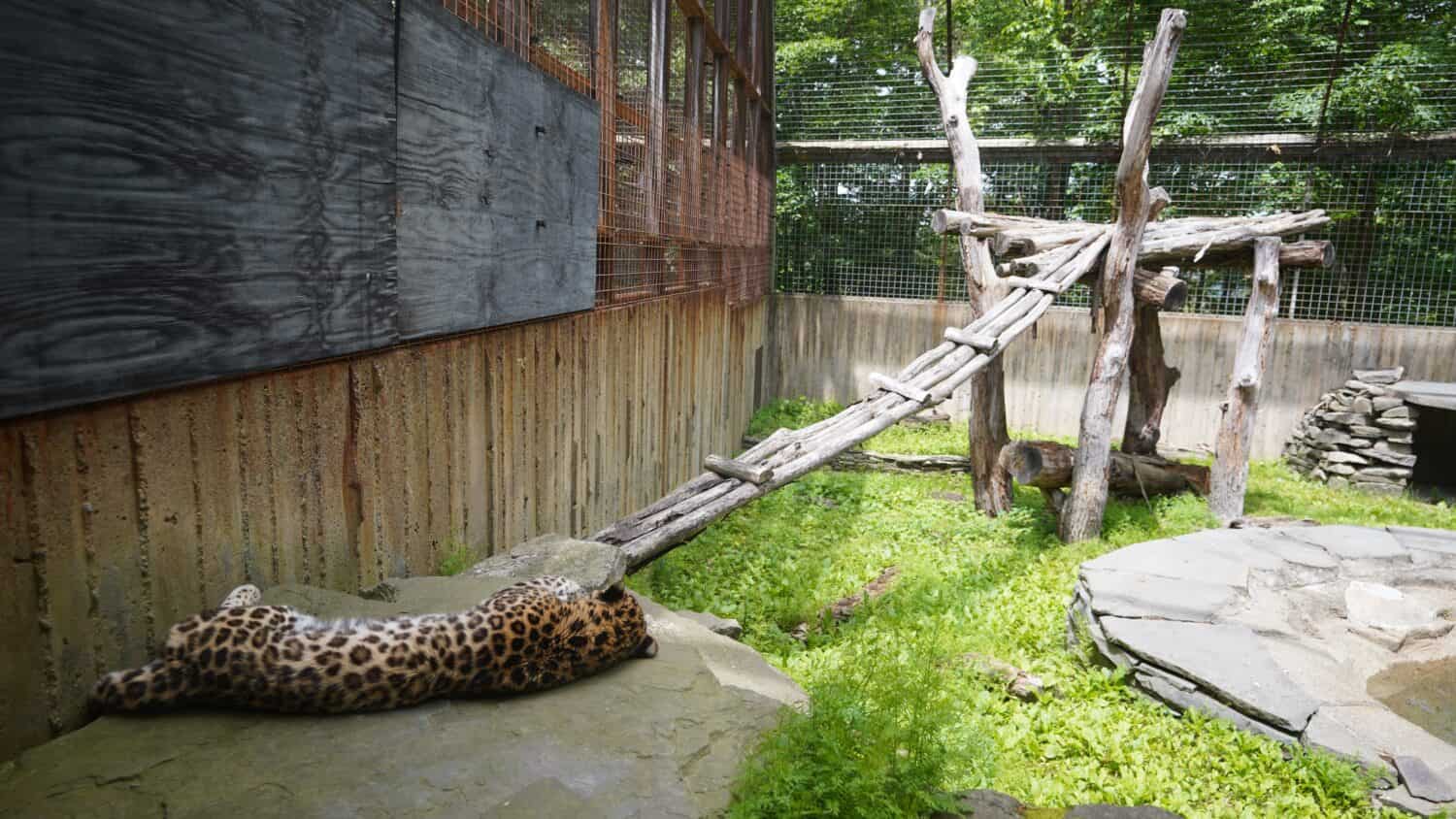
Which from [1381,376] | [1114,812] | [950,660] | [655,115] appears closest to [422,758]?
[1114,812]

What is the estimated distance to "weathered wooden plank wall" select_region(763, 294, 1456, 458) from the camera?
11.1m

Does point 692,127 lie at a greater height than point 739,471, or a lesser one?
greater

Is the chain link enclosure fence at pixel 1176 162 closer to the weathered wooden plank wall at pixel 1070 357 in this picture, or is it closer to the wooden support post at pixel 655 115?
the weathered wooden plank wall at pixel 1070 357

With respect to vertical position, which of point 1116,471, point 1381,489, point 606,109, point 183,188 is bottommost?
point 1381,489

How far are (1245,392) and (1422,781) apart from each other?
5011 mm

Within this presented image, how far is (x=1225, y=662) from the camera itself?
4.46 meters

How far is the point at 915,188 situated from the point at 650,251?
7794 millimetres

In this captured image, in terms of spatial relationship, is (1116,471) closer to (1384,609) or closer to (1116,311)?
(1116,311)

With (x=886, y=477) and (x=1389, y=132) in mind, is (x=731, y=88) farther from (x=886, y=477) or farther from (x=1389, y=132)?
(x=1389, y=132)

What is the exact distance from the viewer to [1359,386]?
10.4 metres

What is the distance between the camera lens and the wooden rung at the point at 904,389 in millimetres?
7027

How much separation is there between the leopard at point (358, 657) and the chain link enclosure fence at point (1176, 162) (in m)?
11.0

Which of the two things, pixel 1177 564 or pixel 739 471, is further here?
pixel 1177 564

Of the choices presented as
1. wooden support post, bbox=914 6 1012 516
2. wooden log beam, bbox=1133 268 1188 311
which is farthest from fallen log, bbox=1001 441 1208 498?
wooden log beam, bbox=1133 268 1188 311
